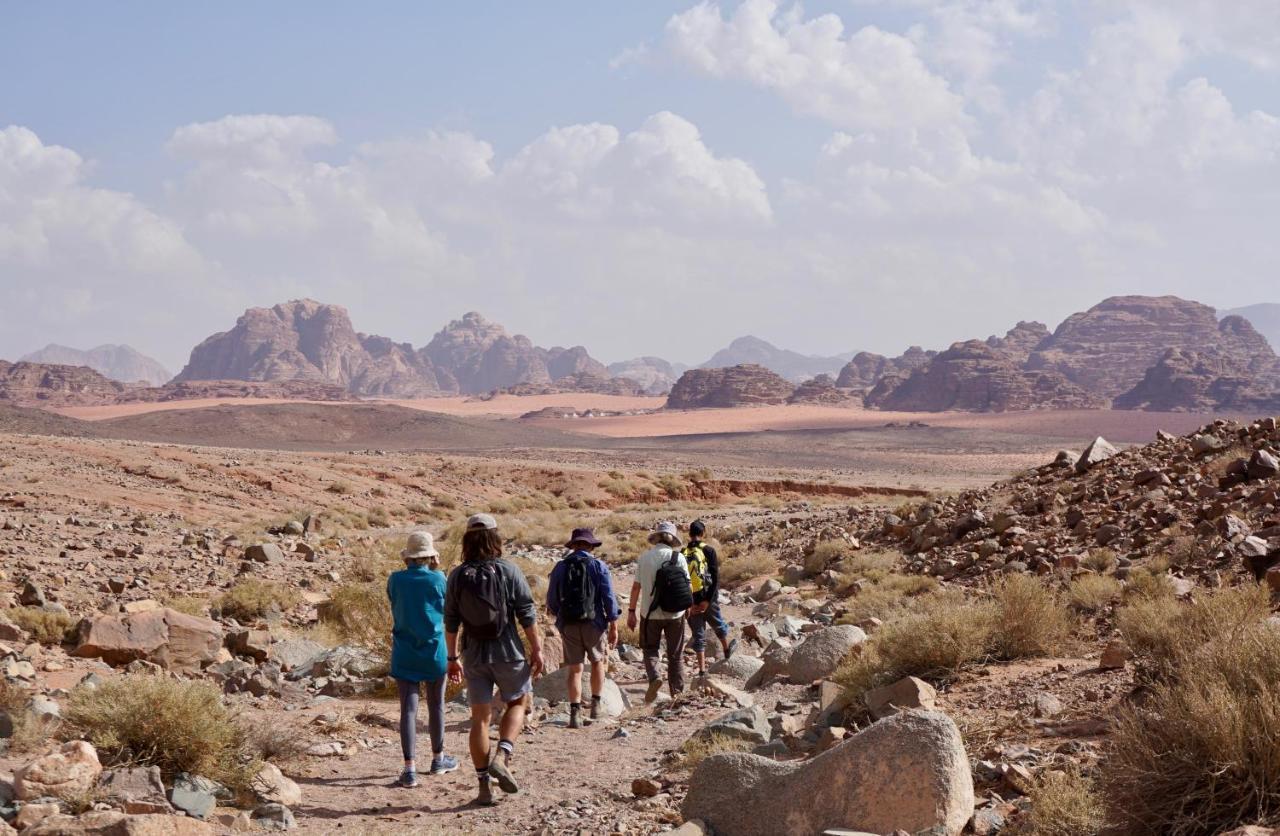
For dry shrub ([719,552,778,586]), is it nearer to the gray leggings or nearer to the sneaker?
the sneaker

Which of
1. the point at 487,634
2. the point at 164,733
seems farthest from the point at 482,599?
the point at 164,733

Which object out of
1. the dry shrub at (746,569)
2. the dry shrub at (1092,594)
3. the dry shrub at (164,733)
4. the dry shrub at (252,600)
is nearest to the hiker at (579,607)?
the dry shrub at (164,733)

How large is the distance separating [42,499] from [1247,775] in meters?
23.2

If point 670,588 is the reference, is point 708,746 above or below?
below

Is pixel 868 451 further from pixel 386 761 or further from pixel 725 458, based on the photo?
pixel 386 761

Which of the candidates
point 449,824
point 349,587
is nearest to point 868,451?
point 349,587

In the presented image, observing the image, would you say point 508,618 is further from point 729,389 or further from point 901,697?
point 729,389

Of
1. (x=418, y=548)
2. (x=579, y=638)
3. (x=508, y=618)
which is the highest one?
(x=418, y=548)

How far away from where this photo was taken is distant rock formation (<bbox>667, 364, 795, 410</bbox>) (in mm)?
166750

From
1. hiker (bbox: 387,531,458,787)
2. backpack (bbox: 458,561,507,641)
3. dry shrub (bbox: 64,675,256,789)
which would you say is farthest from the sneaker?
dry shrub (bbox: 64,675,256,789)

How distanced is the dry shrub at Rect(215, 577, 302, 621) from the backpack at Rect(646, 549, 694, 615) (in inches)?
249

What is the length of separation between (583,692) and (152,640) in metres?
4.20

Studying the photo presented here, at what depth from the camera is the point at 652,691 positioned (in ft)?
30.8

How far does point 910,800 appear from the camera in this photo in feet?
15.3
